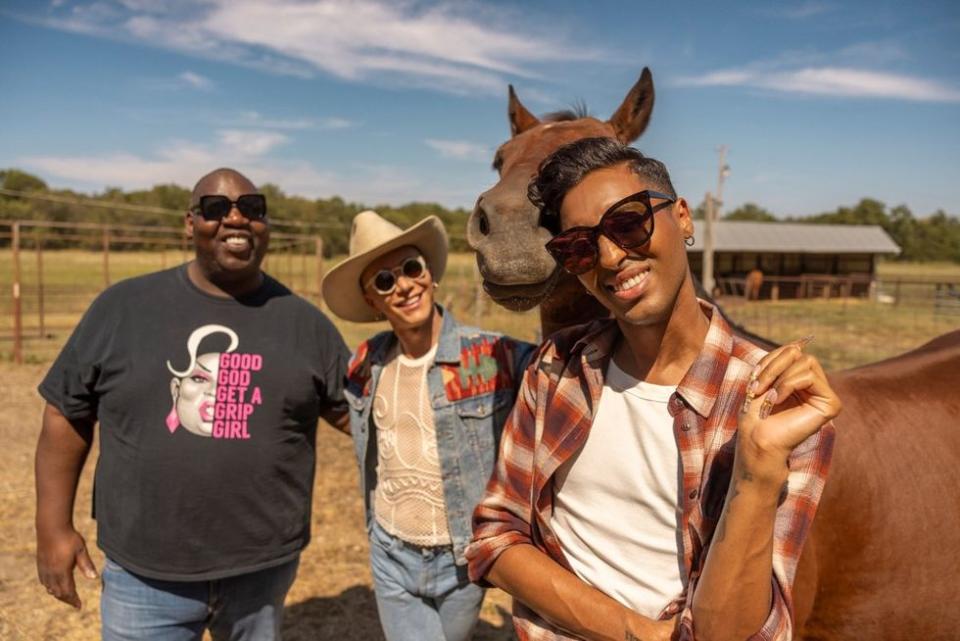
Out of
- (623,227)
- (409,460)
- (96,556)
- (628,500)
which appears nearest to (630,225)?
(623,227)

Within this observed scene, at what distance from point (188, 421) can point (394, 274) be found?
0.96 metres

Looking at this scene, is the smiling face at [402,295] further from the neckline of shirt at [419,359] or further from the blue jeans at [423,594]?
the blue jeans at [423,594]

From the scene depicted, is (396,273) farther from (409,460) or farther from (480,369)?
(409,460)

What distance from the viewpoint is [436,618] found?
2.43 meters

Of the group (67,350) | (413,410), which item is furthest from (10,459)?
(413,410)

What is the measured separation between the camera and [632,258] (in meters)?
1.41

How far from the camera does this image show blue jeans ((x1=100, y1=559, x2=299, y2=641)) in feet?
8.10

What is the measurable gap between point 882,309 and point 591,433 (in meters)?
31.8

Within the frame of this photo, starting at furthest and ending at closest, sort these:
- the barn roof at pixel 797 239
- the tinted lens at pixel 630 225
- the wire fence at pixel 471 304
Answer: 1. the barn roof at pixel 797 239
2. the wire fence at pixel 471 304
3. the tinted lens at pixel 630 225

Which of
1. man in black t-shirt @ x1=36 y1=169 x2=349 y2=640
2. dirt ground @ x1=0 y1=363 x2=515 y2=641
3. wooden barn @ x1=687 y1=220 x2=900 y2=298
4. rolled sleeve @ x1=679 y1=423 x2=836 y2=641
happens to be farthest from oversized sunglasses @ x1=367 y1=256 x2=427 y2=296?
wooden barn @ x1=687 y1=220 x2=900 y2=298

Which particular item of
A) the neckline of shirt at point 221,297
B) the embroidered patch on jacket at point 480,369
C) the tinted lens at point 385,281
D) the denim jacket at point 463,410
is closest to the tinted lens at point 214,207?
the neckline of shirt at point 221,297

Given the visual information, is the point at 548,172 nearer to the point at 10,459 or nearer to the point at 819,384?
the point at 819,384

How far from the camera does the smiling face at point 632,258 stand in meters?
1.40

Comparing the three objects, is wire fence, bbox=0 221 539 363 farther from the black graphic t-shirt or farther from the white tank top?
the white tank top
